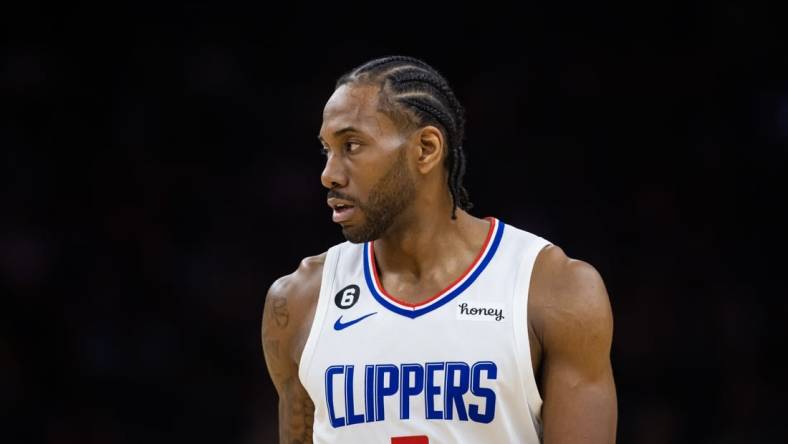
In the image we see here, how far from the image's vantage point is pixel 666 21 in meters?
6.65

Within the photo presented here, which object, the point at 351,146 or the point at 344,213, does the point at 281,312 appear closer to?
the point at 344,213

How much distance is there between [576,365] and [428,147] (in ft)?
2.53

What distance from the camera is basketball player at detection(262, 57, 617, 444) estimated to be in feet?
10.0

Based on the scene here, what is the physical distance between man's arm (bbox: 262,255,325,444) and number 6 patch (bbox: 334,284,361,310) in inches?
3.6

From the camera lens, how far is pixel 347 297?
3340 mm

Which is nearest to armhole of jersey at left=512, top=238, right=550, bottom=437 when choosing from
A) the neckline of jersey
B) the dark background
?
the neckline of jersey

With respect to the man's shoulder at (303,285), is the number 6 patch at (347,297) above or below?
below

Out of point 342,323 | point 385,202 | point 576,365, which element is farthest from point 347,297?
point 576,365

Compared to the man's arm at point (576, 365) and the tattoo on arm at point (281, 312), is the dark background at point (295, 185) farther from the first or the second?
the man's arm at point (576, 365)

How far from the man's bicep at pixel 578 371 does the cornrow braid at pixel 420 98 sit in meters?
0.52

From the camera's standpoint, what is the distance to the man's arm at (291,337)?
3.41 metres

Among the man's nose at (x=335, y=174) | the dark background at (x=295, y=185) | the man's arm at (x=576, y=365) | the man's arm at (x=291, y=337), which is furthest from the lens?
the dark background at (x=295, y=185)

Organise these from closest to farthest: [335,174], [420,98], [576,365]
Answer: [576,365]
[335,174]
[420,98]

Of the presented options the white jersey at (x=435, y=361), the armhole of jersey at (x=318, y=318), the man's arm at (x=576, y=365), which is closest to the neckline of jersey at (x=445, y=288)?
the white jersey at (x=435, y=361)
